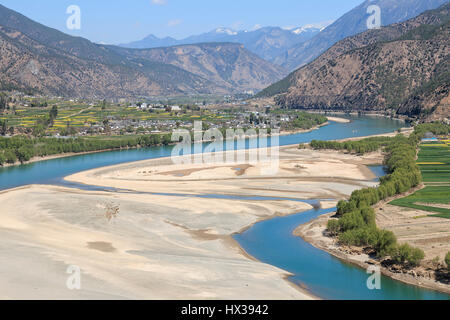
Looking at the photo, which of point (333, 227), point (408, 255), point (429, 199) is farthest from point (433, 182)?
point (408, 255)

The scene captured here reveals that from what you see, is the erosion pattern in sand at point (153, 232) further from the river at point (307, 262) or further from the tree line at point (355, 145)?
the tree line at point (355, 145)

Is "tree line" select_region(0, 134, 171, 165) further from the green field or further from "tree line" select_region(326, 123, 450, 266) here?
the green field

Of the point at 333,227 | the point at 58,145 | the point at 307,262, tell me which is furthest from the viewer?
the point at 58,145

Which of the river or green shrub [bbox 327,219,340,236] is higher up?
green shrub [bbox 327,219,340,236]

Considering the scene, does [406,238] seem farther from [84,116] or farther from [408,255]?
[84,116]

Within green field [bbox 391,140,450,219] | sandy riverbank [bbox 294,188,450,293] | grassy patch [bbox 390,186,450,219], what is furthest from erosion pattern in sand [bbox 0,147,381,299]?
grassy patch [bbox 390,186,450,219]
